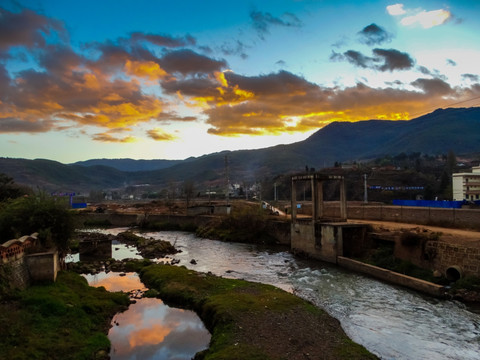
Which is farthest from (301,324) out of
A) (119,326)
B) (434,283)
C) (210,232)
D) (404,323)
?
(210,232)

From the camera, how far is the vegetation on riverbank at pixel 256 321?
13.6m

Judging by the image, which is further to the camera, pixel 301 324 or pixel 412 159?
pixel 412 159

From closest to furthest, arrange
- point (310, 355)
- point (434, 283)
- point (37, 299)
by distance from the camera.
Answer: point (310, 355)
point (37, 299)
point (434, 283)

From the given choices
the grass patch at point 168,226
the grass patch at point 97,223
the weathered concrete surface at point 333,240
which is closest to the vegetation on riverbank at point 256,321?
the weathered concrete surface at point 333,240

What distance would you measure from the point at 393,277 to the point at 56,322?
69.9ft

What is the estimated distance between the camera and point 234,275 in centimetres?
2898

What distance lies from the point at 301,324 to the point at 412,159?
179138 mm

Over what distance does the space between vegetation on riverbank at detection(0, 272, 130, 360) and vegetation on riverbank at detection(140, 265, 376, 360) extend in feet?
14.6

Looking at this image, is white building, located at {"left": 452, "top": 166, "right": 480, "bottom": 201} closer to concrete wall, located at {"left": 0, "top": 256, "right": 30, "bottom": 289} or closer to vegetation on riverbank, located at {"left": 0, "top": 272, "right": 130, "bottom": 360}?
vegetation on riverbank, located at {"left": 0, "top": 272, "right": 130, "bottom": 360}

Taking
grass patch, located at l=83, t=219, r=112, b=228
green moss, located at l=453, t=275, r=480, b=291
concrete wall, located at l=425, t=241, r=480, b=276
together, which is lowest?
grass patch, located at l=83, t=219, r=112, b=228

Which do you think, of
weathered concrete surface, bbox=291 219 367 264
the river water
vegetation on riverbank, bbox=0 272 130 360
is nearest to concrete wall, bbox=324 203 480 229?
weathered concrete surface, bbox=291 219 367 264

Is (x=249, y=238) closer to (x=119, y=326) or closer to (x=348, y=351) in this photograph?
(x=119, y=326)

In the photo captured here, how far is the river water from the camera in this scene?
1514 centimetres

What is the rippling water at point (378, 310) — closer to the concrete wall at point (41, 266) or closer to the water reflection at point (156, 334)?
the water reflection at point (156, 334)
